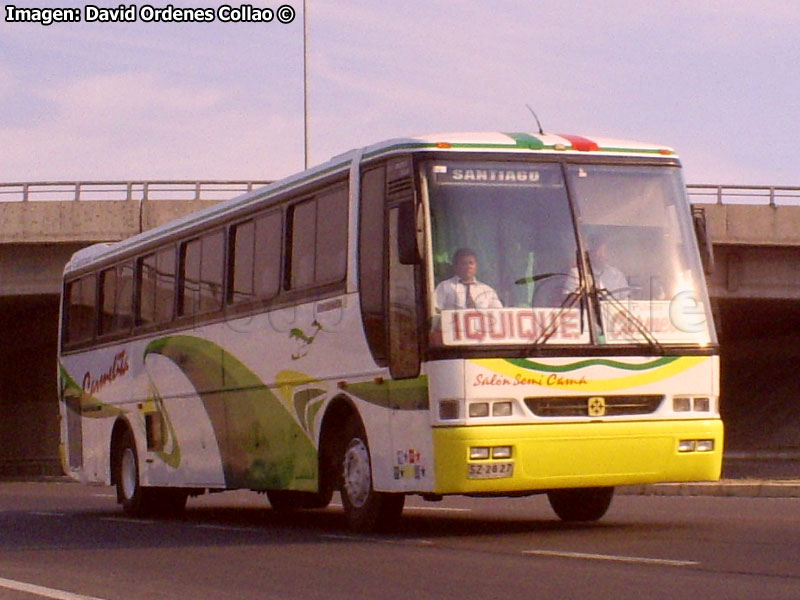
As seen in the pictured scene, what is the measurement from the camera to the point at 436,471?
43.6 feet

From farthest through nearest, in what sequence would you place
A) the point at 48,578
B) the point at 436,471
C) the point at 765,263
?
the point at 765,263 < the point at 436,471 < the point at 48,578

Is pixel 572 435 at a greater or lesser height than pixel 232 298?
lesser

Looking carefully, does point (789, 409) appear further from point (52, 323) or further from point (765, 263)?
point (52, 323)

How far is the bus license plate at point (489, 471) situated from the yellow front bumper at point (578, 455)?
3cm

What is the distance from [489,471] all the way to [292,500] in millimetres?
Result: 7293

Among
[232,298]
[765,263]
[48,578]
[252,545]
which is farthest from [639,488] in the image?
[765,263]

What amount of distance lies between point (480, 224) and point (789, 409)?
47.1m

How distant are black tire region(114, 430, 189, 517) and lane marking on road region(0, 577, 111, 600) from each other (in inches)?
371

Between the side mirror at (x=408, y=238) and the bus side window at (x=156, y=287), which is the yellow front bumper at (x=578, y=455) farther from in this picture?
the bus side window at (x=156, y=287)

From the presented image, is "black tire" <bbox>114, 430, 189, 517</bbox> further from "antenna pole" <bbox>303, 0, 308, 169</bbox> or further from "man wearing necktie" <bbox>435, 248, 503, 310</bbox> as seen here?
"antenna pole" <bbox>303, 0, 308, 169</bbox>

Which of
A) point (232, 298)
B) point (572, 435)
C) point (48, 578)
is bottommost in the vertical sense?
point (48, 578)

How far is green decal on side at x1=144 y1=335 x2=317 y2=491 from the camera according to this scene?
52.4 ft

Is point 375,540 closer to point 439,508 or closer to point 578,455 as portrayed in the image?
point 578,455

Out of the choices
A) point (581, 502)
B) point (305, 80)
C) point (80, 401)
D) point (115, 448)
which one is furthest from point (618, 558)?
point (305, 80)
